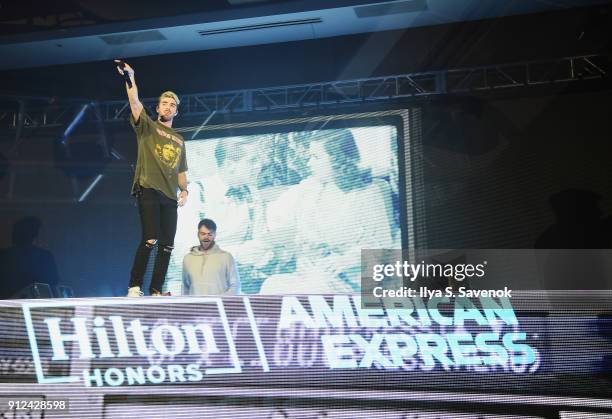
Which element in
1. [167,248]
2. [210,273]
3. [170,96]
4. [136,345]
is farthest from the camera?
[170,96]

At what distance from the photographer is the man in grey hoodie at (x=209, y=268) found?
12.0ft

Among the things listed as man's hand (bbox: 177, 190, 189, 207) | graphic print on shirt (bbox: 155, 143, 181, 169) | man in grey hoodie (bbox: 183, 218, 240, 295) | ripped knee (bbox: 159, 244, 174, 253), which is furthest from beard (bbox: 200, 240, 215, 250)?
graphic print on shirt (bbox: 155, 143, 181, 169)

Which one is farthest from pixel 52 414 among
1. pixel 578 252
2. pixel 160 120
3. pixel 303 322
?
pixel 578 252

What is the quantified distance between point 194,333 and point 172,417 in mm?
460

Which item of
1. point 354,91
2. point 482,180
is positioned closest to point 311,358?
point 482,180

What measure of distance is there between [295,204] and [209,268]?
2.18 ft

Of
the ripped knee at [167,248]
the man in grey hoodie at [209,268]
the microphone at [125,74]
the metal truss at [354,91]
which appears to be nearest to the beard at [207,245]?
the man in grey hoodie at [209,268]

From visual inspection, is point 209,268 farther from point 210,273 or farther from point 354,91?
point 354,91

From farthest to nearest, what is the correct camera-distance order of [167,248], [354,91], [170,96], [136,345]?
[170,96] < [354,91] < [167,248] < [136,345]

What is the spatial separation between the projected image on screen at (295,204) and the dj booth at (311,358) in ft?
0.76

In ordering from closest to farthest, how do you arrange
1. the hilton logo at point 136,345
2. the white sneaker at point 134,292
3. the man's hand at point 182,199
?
the hilton logo at point 136,345
the white sneaker at point 134,292
the man's hand at point 182,199

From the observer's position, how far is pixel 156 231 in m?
3.83

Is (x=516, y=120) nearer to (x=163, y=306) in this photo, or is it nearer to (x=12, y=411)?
(x=163, y=306)

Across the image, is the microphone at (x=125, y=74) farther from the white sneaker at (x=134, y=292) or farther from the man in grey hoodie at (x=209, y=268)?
the white sneaker at (x=134, y=292)
